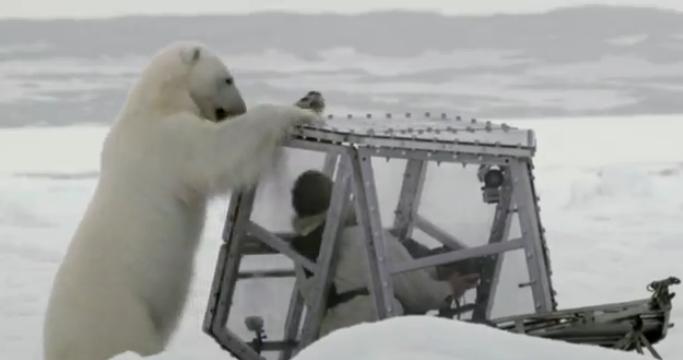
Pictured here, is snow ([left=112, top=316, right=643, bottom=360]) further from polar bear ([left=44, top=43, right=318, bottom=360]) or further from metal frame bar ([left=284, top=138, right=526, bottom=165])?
polar bear ([left=44, top=43, right=318, bottom=360])

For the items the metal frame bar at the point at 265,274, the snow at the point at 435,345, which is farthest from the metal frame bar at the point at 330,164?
the snow at the point at 435,345

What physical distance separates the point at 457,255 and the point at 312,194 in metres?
0.36

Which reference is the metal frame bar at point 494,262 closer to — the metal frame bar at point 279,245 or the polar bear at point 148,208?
the metal frame bar at point 279,245

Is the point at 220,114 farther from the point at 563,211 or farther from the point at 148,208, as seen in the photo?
the point at 563,211

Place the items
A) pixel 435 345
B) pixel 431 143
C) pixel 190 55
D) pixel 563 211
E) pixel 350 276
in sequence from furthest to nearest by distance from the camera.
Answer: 1. pixel 563 211
2. pixel 190 55
3. pixel 350 276
4. pixel 431 143
5. pixel 435 345

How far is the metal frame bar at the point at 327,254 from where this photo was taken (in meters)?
2.64

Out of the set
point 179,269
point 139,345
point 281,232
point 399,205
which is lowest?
point 139,345

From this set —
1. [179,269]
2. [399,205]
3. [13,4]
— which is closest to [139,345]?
[179,269]

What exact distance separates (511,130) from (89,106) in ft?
21.1

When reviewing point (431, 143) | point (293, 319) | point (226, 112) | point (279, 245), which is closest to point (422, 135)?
point (431, 143)

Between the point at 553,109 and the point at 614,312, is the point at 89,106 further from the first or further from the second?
the point at 614,312

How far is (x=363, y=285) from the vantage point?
2693 mm

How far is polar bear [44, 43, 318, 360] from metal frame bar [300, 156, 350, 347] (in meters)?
0.23

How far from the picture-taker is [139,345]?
9.61 ft
